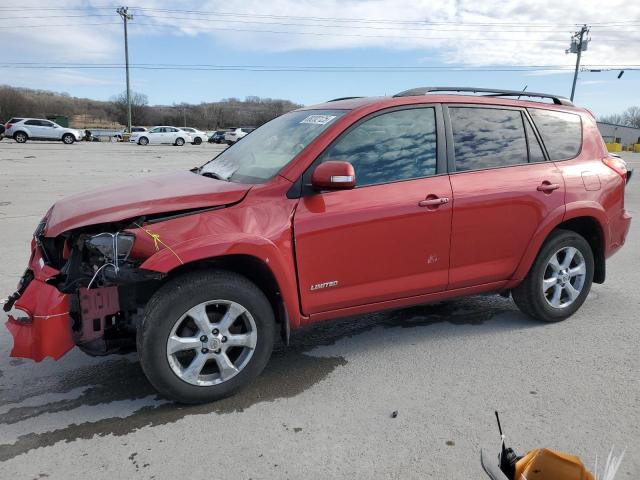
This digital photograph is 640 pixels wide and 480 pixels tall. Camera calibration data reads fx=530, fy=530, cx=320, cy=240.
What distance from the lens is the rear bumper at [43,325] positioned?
2.80 meters

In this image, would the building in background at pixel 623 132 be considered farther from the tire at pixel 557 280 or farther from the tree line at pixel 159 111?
the tire at pixel 557 280

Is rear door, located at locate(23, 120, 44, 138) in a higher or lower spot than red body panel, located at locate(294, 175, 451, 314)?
higher

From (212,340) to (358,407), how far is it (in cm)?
92

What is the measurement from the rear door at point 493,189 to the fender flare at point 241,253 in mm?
1236

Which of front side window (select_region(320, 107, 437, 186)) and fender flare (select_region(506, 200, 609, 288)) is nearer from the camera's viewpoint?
front side window (select_region(320, 107, 437, 186))

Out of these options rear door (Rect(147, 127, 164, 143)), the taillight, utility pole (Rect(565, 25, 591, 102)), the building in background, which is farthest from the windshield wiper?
the building in background

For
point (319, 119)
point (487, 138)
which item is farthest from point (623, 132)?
point (319, 119)

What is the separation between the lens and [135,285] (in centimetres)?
306

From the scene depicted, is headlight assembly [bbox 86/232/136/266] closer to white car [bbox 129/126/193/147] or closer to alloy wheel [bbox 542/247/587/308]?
alloy wheel [bbox 542/247/587/308]

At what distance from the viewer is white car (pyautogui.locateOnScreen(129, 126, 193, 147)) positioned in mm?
40531

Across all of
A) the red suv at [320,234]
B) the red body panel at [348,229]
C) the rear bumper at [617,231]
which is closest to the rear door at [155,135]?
the red suv at [320,234]

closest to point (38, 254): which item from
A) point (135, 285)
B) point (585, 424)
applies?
point (135, 285)

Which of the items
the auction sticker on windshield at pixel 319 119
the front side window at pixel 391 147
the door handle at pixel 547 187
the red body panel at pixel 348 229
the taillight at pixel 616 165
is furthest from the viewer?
the taillight at pixel 616 165

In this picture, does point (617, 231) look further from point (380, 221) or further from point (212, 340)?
point (212, 340)
